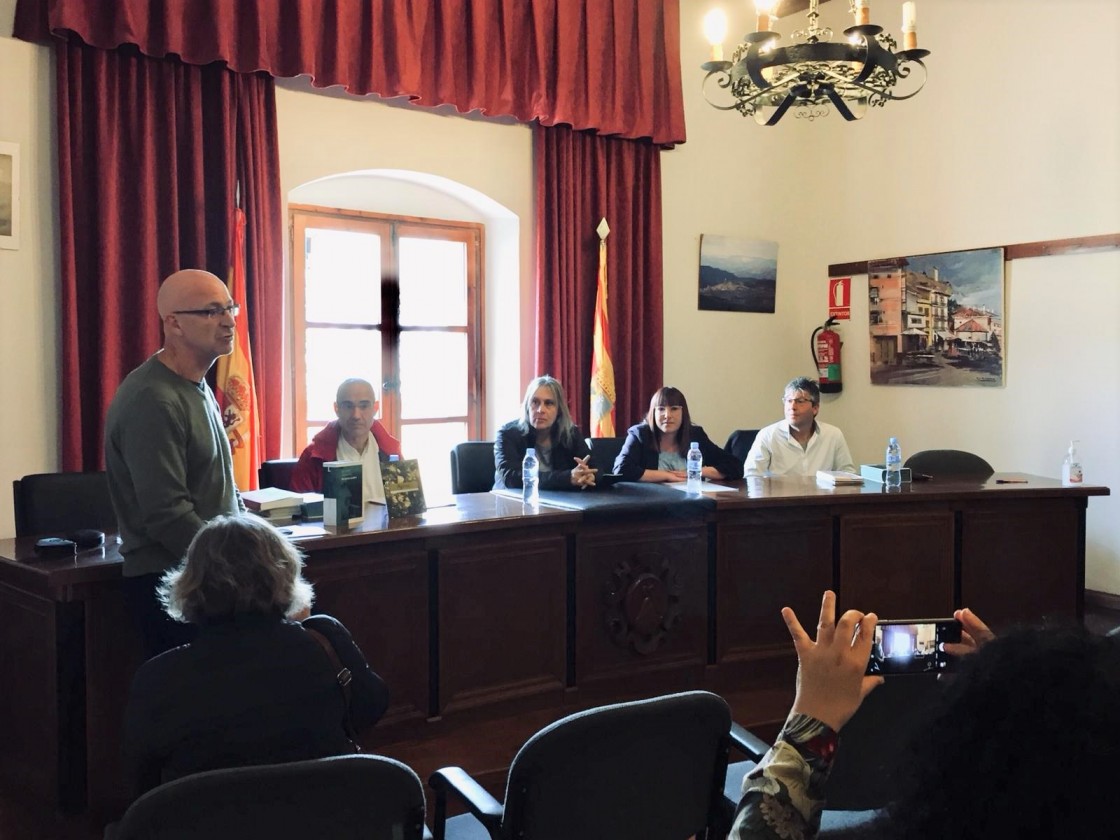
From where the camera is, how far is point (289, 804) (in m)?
1.35

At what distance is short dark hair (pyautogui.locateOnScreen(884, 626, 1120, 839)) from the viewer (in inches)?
25.6

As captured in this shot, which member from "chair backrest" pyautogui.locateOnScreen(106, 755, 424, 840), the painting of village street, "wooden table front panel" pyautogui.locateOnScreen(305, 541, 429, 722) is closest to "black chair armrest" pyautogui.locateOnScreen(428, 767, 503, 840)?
"chair backrest" pyautogui.locateOnScreen(106, 755, 424, 840)

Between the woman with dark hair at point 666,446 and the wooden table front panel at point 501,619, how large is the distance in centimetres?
117

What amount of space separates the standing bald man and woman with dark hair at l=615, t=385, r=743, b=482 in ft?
7.38

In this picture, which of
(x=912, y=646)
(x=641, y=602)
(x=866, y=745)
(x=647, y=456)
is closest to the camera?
(x=912, y=646)

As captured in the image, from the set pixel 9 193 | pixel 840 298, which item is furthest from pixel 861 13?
pixel 9 193

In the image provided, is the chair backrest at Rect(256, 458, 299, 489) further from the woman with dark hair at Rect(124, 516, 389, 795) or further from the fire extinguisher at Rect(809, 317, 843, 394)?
the fire extinguisher at Rect(809, 317, 843, 394)

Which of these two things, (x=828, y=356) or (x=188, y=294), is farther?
(x=828, y=356)

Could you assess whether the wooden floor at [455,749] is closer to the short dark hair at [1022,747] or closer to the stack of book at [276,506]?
the stack of book at [276,506]

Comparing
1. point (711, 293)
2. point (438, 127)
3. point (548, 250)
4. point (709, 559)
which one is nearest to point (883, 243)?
point (711, 293)

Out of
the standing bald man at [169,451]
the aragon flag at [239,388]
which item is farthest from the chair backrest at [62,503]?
the aragon flag at [239,388]

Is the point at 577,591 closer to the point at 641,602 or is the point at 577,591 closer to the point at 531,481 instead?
the point at 641,602

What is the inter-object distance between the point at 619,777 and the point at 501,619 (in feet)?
5.71

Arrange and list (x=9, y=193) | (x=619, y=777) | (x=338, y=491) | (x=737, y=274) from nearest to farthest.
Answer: (x=619, y=777), (x=338, y=491), (x=9, y=193), (x=737, y=274)
